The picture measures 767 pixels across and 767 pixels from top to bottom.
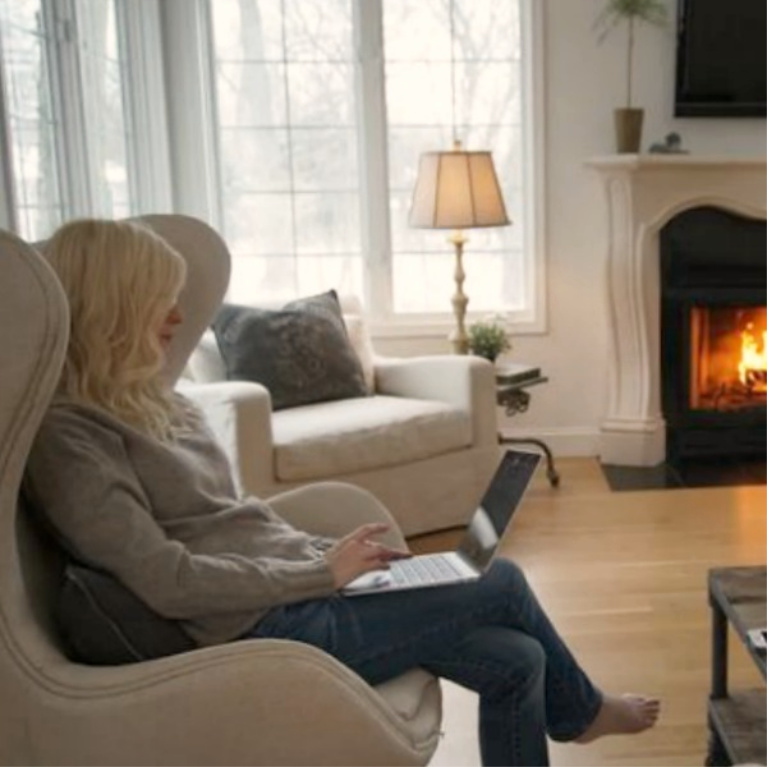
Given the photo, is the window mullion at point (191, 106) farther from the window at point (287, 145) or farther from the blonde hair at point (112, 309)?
the blonde hair at point (112, 309)

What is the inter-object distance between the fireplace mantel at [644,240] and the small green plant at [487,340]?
53 centimetres

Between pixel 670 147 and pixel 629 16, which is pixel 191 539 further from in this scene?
pixel 629 16

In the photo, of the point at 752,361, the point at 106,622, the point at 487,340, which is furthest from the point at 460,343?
the point at 106,622

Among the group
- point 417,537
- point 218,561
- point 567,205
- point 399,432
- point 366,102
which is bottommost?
point 417,537

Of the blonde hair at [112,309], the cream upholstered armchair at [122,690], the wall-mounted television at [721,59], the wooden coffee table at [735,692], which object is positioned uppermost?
the wall-mounted television at [721,59]

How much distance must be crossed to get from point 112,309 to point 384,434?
1835mm

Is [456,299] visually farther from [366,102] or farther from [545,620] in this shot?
[545,620]

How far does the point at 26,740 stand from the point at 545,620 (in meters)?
0.80

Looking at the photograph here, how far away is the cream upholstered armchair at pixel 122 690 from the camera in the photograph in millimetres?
1146

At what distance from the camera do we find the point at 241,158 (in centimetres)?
410

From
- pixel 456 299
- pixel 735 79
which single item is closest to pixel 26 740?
pixel 456 299

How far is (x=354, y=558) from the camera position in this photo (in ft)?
4.66

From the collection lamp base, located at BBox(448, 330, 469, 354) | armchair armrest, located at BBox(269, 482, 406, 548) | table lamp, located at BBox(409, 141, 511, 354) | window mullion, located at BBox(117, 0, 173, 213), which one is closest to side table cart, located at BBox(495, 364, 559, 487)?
lamp base, located at BBox(448, 330, 469, 354)

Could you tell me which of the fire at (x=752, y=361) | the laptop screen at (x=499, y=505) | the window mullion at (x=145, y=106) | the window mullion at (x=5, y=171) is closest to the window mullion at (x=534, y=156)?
the fire at (x=752, y=361)
